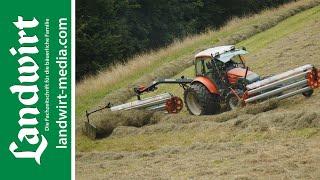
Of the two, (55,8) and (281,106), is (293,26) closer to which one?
(281,106)

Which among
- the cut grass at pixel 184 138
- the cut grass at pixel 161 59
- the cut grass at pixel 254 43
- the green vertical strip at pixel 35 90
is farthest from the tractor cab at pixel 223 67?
the cut grass at pixel 161 59

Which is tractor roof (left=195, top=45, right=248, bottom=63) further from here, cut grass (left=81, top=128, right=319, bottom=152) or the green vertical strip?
the green vertical strip

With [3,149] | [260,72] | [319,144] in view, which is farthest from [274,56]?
[3,149]

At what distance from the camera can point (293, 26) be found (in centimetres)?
2803

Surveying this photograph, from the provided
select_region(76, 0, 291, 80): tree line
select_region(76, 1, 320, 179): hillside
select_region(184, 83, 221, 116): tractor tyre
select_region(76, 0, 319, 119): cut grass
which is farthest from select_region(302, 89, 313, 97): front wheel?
select_region(76, 0, 291, 80): tree line

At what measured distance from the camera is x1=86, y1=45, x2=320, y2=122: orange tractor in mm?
15859

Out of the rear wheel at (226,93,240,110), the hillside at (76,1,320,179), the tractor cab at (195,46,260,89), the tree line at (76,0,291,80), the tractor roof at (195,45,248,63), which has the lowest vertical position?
the hillside at (76,1,320,179)

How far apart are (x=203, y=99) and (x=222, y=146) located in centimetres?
384

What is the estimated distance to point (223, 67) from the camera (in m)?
17.1

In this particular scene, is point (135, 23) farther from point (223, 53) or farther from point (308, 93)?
point (308, 93)

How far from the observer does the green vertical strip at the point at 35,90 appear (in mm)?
12117

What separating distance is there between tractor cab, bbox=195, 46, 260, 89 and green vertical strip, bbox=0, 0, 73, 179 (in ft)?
16.6

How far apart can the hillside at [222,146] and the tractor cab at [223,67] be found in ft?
3.26

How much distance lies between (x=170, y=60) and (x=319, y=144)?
17.4m
